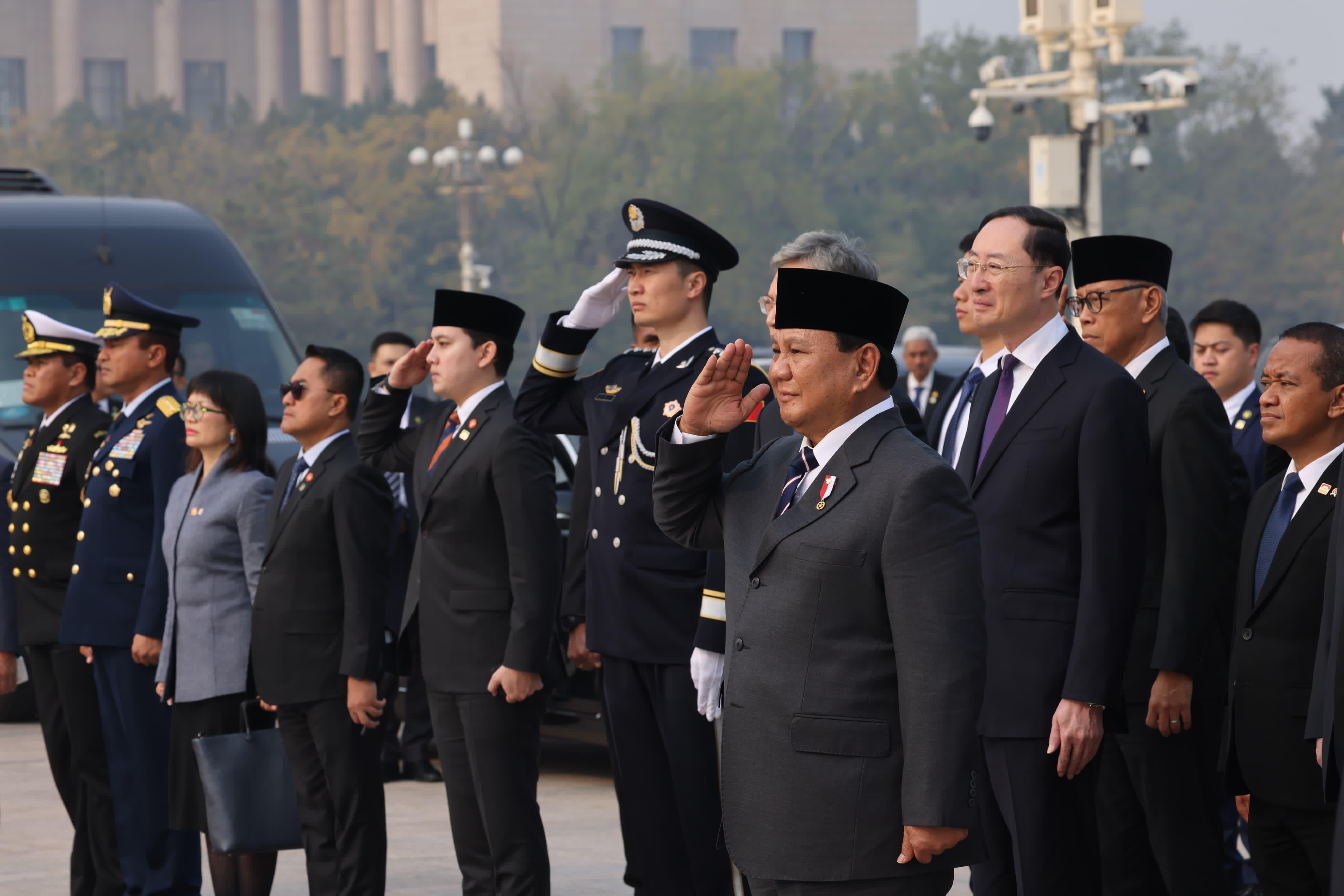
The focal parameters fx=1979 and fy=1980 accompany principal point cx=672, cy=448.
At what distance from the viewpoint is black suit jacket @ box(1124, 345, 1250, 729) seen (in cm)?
530

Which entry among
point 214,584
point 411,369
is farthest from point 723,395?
point 214,584

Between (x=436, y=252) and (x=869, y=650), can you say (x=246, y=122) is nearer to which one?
(x=436, y=252)

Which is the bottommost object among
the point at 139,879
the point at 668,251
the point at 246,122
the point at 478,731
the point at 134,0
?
the point at 139,879

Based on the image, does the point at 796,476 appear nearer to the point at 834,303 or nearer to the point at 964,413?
the point at 834,303

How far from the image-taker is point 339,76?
92.1 m

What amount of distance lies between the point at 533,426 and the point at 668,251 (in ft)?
2.64

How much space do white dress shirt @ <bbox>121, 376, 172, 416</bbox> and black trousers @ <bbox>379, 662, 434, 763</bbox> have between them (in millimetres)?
2669

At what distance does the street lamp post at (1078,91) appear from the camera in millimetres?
23234

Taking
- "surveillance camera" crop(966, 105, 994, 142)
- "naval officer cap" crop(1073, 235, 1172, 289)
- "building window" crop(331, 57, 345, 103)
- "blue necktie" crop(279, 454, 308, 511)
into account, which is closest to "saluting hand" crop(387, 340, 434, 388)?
"blue necktie" crop(279, 454, 308, 511)

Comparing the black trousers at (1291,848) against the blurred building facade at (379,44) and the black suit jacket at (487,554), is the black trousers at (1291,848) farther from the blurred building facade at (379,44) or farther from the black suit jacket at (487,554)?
the blurred building facade at (379,44)

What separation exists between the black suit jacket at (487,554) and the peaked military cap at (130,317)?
58.5 inches

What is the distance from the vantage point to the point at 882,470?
4.02 meters

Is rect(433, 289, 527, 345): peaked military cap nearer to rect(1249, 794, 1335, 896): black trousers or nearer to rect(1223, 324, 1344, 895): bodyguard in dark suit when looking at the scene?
rect(1223, 324, 1344, 895): bodyguard in dark suit

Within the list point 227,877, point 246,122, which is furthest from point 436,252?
point 227,877
